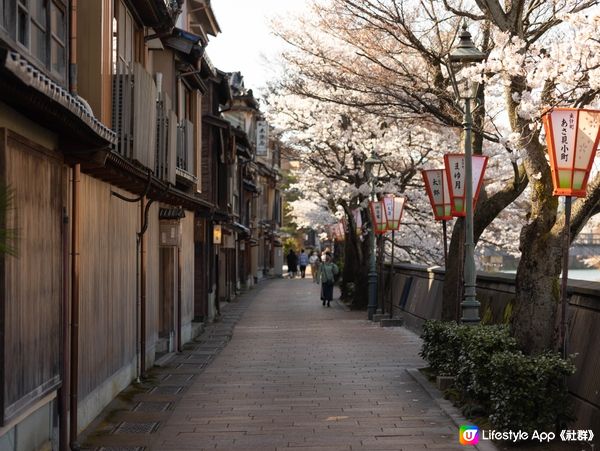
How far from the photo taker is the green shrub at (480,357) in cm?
958

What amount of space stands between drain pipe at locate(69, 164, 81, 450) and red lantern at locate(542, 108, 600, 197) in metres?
4.83

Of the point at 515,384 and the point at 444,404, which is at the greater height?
the point at 515,384

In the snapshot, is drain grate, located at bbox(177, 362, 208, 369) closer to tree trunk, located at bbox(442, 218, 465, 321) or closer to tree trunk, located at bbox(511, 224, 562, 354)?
tree trunk, located at bbox(442, 218, 465, 321)

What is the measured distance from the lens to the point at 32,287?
7.26 metres

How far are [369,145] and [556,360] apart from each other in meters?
21.2

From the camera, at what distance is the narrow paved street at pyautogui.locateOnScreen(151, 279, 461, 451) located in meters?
9.38

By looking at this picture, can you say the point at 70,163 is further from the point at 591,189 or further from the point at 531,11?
the point at 531,11

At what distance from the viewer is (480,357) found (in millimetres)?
9680

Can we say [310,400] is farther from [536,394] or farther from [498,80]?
[498,80]

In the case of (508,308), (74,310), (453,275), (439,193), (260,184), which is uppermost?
(260,184)

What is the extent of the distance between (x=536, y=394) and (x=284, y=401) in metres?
4.44

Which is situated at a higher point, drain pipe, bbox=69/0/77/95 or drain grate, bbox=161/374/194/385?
drain pipe, bbox=69/0/77/95

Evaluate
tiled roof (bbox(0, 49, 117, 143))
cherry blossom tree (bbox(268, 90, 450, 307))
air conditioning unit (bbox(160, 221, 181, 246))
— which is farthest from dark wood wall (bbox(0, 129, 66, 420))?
cherry blossom tree (bbox(268, 90, 450, 307))

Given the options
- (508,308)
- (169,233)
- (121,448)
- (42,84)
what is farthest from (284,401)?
(42,84)
